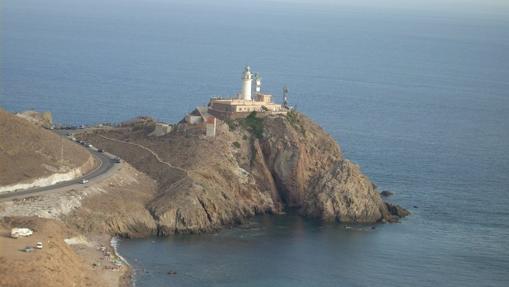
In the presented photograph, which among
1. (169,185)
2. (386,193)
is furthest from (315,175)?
(169,185)

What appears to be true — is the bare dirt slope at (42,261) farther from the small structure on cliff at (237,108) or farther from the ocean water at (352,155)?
the small structure on cliff at (237,108)

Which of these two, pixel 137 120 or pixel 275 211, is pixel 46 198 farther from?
pixel 137 120

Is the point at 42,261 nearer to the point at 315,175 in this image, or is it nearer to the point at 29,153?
the point at 29,153

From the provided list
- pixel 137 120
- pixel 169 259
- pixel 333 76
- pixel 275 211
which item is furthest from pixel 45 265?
pixel 333 76

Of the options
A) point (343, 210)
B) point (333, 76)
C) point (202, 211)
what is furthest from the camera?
point (333, 76)

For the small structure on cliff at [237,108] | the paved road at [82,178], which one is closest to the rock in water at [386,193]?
the small structure on cliff at [237,108]

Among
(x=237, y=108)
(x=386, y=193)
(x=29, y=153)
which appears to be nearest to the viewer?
(x=29, y=153)
